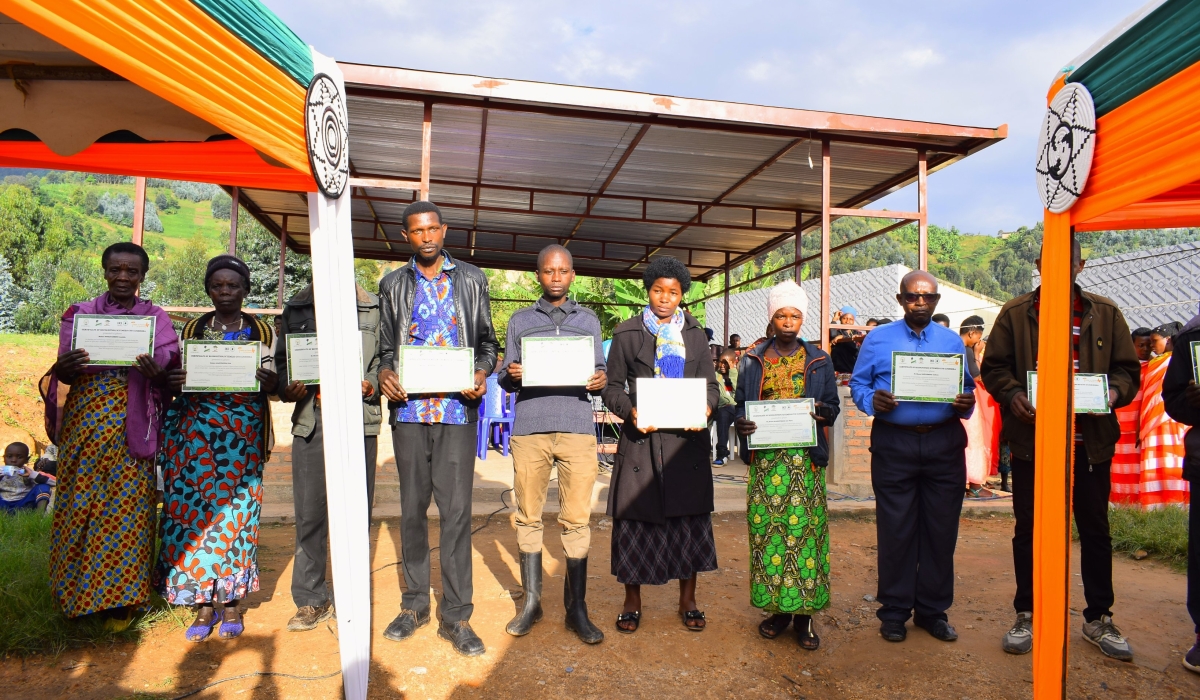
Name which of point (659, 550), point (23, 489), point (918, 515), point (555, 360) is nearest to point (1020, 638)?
point (918, 515)

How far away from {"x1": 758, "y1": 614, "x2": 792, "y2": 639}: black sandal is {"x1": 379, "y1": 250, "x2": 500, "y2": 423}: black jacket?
6.45 ft

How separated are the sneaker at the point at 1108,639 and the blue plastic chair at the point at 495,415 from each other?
22.8 feet

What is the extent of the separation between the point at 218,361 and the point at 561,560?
2.82 m

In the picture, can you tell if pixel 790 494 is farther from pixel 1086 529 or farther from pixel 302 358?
pixel 302 358

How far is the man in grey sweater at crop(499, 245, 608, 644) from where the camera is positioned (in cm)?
395

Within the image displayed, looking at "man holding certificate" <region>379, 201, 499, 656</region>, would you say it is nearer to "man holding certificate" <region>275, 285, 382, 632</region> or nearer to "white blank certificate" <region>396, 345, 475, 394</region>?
"white blank certificate" <region>396, 345, 475, 394</region>

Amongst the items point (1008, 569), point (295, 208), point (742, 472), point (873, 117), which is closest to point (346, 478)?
point (1008, 569)

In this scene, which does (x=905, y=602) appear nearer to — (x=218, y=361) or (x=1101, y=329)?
(x=1101, y=329)

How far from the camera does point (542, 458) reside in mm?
3977

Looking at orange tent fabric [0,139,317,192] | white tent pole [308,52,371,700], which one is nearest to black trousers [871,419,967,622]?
white tent pole [308,52,371,700]

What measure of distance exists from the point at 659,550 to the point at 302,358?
213 centimetres

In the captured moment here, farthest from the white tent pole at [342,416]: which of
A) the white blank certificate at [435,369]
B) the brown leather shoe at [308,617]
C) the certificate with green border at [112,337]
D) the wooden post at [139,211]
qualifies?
the wooden post at [139,211]

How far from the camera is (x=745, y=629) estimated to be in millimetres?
4207

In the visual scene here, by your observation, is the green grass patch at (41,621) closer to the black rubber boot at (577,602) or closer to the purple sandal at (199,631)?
the purple sandal at (199,631)
